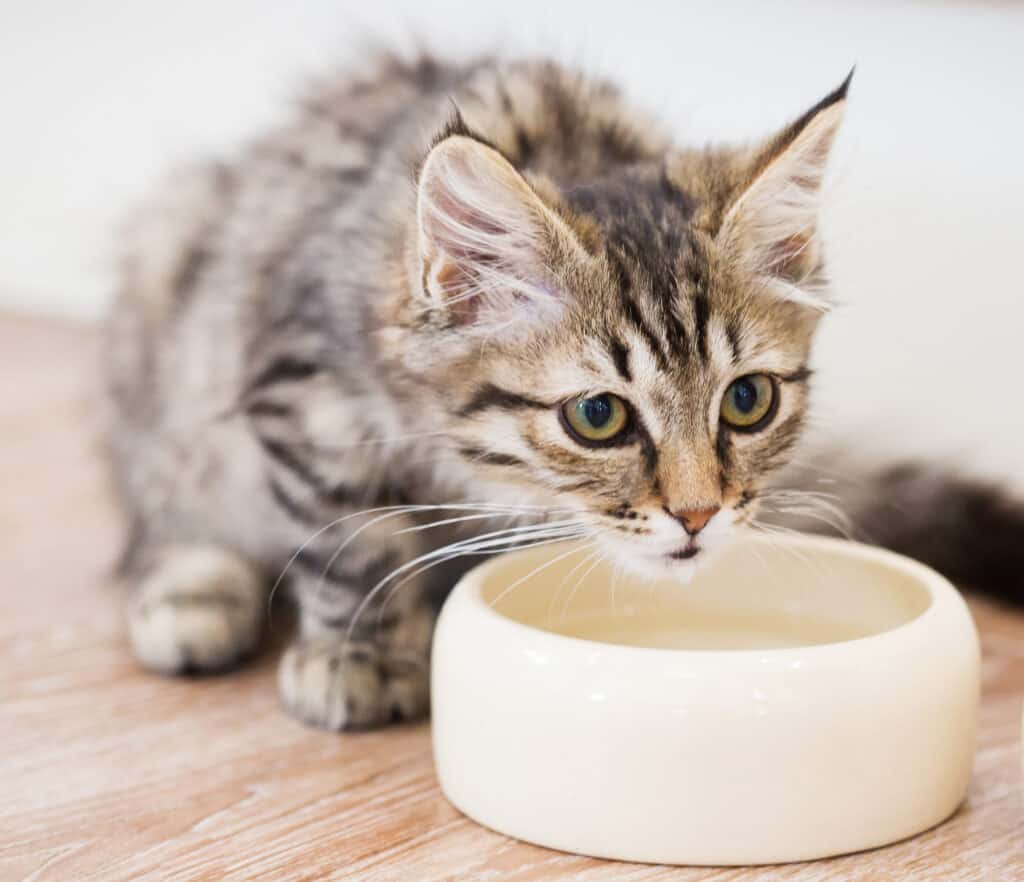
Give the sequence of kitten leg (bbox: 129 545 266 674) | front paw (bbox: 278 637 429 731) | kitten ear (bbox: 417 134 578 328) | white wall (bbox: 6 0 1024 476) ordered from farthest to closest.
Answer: white wall (bbox: 6 0 1024 476) → kitten leg (bbox: 129 545 266 674) → front paw (bbox: 278 637 429 731) → kitten ear (bbox: 417 134 578 328)

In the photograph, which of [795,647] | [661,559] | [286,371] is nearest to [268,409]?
[286,371]

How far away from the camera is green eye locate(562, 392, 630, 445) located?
4.00ft

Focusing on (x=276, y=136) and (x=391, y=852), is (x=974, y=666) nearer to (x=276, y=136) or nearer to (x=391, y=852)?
(x=391, y=852)

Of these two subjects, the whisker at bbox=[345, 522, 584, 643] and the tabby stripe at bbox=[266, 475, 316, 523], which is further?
the tabby stripe at bbox=[266, 475, 316, 523]

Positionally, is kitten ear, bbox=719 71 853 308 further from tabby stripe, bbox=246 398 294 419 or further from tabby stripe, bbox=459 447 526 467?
tabby stripe, bbox=246 398 294 419

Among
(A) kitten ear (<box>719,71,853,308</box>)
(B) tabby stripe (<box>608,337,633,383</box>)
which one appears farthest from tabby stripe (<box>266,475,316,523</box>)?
(A) kitten ear (<box>719,71,853,308</box>)

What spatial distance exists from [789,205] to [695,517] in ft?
1.00

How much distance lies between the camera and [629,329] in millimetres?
1212

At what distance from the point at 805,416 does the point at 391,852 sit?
55 cm

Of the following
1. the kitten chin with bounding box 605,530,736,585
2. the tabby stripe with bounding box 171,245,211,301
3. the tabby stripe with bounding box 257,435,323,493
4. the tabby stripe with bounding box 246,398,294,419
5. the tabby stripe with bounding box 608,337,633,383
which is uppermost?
the tabby stripe with bounding box 171,245,211,301

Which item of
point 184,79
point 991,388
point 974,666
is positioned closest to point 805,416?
point 974,666

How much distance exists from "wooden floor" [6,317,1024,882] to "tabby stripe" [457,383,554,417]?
337mm

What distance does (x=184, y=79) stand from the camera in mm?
3289

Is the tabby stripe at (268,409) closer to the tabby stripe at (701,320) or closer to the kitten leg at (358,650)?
the kitten leg at (358,650)
